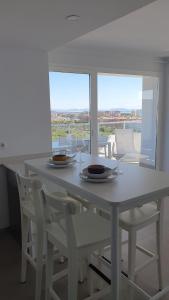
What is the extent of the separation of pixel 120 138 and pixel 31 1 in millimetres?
3621

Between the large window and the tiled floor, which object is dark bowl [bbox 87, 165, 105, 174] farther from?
the large window

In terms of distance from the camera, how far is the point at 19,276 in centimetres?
229

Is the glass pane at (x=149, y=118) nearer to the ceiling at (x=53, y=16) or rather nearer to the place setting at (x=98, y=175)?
the ceiling at (x=53, y=16)

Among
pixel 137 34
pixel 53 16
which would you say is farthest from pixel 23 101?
pixel 137 34

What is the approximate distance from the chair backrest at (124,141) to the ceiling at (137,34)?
1516 millimetres

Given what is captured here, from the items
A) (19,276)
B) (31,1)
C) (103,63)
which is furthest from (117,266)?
(103,63)

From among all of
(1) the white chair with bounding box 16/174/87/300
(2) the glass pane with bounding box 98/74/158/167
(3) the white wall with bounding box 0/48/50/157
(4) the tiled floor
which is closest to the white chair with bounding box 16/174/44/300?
(1) the white chair with bounding box 16/174/87/300

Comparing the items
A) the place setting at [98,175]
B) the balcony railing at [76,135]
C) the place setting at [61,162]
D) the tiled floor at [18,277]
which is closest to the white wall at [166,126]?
the balcony railing at [76,135]

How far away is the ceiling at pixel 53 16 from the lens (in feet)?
5.77

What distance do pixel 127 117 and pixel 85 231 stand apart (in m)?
3.73

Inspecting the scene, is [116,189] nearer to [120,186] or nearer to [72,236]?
[120,186]

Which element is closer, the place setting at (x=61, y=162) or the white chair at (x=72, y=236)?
the white chair at (x=72, y=236)

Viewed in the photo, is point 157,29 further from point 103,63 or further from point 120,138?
point 120,138

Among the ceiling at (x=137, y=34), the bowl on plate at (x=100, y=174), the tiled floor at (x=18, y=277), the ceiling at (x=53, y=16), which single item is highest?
the ceiling at (x=137, y=34)
